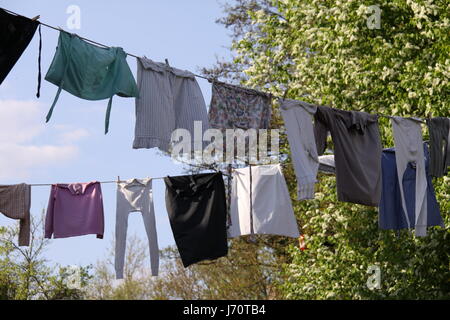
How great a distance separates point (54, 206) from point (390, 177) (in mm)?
4196

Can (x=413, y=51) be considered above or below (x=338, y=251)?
above

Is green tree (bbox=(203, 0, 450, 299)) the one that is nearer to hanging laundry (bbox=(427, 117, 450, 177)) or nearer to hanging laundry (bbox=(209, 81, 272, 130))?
hanging laundry (bbox=(427, 117, 450, 177))

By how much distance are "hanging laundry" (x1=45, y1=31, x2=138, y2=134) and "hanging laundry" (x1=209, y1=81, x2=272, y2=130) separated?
0.93 m

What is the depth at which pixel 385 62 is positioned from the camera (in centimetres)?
1088

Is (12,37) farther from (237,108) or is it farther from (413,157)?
(413,157)

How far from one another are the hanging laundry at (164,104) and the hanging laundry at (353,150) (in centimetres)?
132

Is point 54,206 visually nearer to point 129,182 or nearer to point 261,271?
point 129,182

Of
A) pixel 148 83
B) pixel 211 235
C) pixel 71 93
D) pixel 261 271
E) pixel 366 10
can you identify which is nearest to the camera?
pixel 71 93

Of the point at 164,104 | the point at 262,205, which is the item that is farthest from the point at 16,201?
the point at 164,104

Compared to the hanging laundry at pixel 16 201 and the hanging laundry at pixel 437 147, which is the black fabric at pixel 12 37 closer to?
the hanging laundry at pixel 16 201

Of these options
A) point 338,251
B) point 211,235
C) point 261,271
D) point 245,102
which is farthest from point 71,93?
point 261,271

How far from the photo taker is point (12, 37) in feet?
20.1

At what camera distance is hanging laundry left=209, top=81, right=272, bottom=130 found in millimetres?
7566
